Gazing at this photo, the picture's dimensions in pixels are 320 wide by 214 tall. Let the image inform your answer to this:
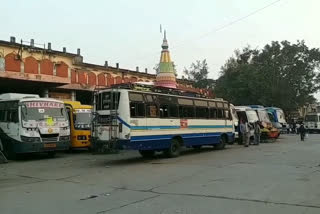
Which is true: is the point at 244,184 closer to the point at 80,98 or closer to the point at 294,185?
the point at 294,185

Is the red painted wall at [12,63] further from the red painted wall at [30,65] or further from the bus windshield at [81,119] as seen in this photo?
the bus windshield at [81,119]

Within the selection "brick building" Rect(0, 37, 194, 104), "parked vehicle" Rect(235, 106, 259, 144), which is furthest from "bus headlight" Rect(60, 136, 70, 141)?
"parked vehicle" Rect(235, 106, 259, 144)

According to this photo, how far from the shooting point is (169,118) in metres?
19.2

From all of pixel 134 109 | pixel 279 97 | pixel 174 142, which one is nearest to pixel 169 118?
pixel 174 142

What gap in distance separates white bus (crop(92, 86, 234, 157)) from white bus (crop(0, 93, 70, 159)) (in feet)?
10.9

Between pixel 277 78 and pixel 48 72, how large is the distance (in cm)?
3363

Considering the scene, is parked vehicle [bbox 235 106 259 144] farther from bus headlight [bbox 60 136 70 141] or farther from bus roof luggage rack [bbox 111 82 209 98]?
bus headlight [bbox 60 136 70 141]

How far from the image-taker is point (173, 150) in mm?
19469

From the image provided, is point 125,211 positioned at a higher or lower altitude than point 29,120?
lower

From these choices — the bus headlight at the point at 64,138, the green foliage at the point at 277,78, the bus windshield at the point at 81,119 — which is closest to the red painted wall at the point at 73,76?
the bus windshield at the point at 81,119

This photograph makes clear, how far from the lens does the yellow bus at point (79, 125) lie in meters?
23.0

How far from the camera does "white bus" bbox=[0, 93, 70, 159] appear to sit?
62.9 ft

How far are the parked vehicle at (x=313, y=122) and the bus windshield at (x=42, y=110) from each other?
38.7 m

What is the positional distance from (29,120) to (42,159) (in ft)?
6.80
